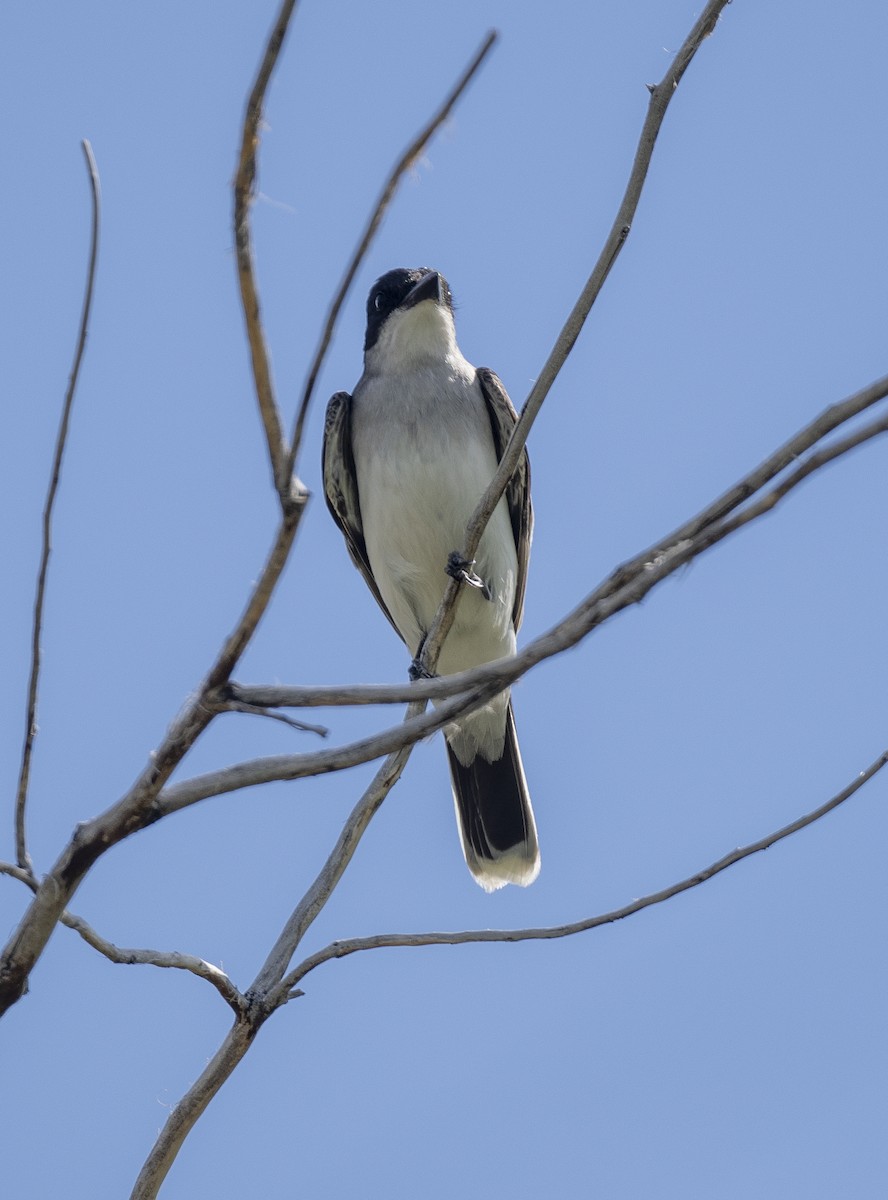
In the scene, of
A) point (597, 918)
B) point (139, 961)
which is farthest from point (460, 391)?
point (139, 961)

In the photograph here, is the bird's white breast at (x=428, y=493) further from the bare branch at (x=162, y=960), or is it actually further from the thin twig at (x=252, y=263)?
the thin twig at (x=252, y=263)

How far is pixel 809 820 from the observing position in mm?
3441

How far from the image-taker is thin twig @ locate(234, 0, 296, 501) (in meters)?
1.95

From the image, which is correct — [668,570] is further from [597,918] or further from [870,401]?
[597,918]

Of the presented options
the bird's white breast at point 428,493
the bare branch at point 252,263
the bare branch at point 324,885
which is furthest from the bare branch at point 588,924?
the bird's white breast at point 428,493

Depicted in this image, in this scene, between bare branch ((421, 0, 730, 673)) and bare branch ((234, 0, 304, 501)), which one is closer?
bare branch ((234, 0, 304, 501))

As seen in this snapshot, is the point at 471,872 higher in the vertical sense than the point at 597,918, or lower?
higher

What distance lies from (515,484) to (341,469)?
36.7 inches

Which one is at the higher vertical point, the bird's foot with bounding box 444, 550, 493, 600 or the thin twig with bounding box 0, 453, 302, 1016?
the bird's foot with bounding box 444, 550, 493, 600

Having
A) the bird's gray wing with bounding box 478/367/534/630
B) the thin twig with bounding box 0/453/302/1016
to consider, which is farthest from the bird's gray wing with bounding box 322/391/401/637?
the thin twig with bounding box 0/453/302/1016

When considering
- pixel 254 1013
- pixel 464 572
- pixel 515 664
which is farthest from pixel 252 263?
pixel 464 572

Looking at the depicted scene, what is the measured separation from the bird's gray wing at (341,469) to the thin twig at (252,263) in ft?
17.7

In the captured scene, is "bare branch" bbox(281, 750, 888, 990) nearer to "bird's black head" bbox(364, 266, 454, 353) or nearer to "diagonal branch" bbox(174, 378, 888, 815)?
"diagonal branch" bbox(174, 378, 888, 815)

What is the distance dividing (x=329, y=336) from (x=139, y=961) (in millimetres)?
1616
